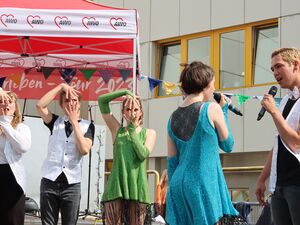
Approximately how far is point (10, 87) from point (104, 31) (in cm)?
337

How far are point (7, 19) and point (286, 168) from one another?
185 inches

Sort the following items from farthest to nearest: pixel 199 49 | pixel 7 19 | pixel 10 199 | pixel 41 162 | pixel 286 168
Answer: pixel 199 49 < pixel 41 162 < pixel 7 19 < pixel 10 199 < pixel 286 168

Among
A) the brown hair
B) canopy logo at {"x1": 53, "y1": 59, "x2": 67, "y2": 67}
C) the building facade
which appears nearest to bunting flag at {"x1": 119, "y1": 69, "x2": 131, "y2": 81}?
canopy logo at {"x1": 53, "y1": 59, "x2": 67, "y2": 67}

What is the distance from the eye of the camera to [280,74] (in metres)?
5.11

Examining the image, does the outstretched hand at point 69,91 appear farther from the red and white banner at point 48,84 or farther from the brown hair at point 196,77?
the red and white banner at point 48,84

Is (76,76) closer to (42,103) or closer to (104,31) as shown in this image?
(104,31)

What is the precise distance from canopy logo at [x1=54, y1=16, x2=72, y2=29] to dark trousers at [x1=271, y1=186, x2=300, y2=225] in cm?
435

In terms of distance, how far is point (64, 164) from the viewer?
Answer: 690cm

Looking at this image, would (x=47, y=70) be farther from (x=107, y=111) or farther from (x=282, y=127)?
(x=282, y=127)

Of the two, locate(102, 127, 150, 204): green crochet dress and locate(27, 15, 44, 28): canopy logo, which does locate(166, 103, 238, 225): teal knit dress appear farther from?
locate(27, 15, 44, 28): canopy logo

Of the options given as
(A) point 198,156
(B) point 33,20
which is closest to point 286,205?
(A) point 198,156

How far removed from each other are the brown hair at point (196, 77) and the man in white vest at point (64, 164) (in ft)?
5.99

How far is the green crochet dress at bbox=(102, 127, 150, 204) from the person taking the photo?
6.94m

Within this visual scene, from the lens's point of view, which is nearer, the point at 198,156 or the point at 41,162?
the point at 198,156
